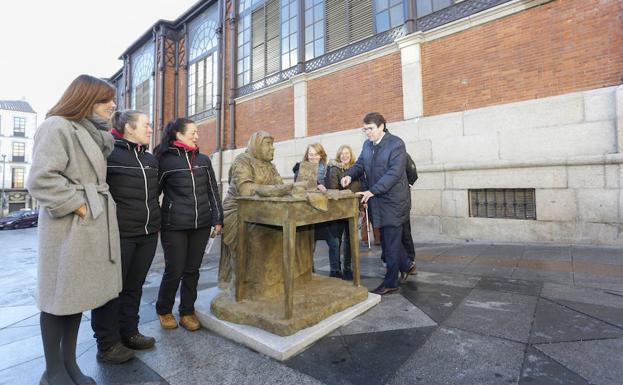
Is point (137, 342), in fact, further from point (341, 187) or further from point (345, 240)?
point (341, 187)

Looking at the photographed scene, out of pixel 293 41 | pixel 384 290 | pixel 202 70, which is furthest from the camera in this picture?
pixel 202 70

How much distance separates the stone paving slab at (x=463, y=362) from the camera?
1.87m

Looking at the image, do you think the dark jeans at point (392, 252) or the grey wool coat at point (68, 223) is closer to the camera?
the grey wool coat at point (68, 223)

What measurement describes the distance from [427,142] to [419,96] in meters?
1.11

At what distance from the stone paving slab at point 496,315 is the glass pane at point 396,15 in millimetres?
7216

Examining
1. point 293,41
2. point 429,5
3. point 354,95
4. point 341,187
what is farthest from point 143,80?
point 341,187

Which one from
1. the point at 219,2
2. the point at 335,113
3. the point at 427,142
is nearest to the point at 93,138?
the point at 427,142

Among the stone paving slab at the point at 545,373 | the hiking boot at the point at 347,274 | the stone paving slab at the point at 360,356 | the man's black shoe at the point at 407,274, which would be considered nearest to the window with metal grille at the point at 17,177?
the hiking boot at the point at 347,274

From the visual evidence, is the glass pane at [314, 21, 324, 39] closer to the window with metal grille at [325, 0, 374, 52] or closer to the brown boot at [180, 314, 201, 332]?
the window with metal grille at [325, 0, 374, 52]

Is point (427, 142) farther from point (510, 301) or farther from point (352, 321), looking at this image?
point (352, 321)

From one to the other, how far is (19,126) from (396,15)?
57.2m

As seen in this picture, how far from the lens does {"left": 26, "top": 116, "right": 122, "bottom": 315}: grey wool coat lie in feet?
5.82

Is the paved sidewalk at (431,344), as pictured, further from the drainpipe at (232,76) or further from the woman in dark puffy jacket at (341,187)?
the drainpipe at (232,76)

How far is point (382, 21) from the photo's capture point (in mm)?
8508
